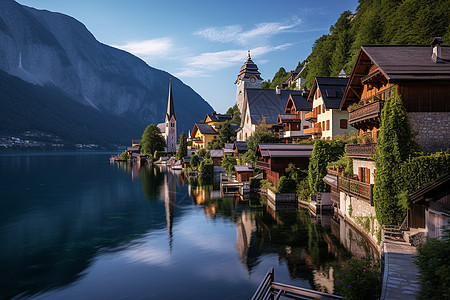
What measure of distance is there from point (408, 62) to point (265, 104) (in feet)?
197

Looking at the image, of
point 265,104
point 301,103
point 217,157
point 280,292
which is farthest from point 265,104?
point 280,292

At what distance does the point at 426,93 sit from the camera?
20.6m

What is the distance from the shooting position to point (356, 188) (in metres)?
23.5

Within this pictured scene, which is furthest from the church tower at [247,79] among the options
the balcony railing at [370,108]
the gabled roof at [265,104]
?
the balcony railing at [370,108]

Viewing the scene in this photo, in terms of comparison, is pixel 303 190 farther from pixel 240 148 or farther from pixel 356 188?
pixel 240 148

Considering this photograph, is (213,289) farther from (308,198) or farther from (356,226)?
(308,198)

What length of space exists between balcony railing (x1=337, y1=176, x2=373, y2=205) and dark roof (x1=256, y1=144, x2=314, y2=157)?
1367 cm

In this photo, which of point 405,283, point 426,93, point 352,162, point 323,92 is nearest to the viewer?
point 405,283

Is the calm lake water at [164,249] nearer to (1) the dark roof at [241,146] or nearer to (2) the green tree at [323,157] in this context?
(2) the green tree at [323,157]

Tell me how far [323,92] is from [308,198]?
1641 centimetres

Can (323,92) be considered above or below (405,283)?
above

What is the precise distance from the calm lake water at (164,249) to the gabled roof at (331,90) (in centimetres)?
1613

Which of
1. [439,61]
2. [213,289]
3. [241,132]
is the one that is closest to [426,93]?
[439,61]

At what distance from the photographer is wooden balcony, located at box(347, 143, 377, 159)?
21.8m
